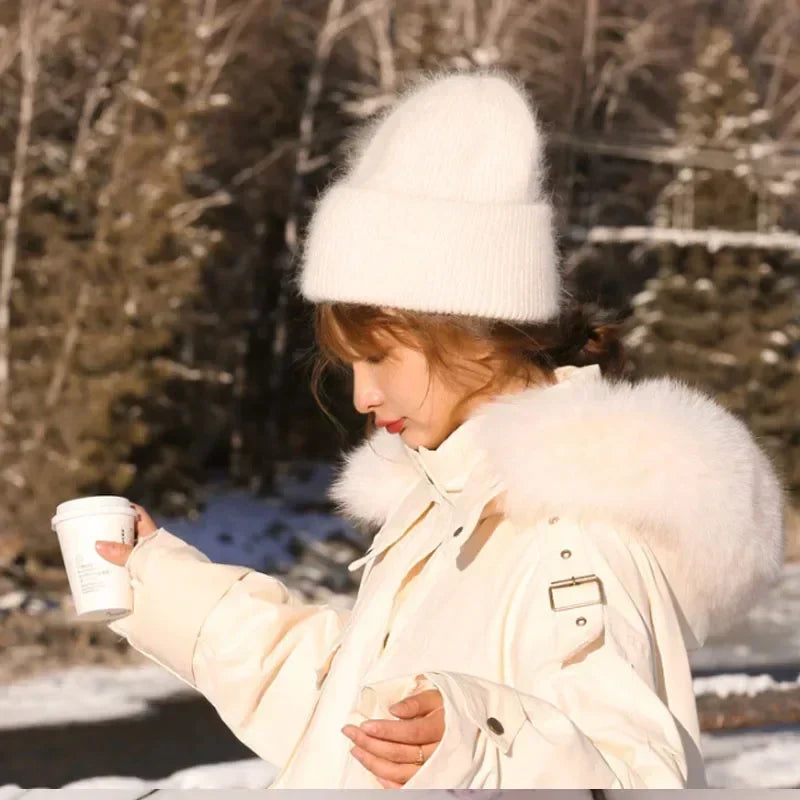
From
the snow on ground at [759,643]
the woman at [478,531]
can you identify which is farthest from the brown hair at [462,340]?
the snow on ground at [759,643]

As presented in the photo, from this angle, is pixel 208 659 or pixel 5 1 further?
pixel 5 1

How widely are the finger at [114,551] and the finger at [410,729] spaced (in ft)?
2.15

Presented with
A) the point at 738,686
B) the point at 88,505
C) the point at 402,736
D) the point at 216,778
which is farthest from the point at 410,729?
the point at 216,778

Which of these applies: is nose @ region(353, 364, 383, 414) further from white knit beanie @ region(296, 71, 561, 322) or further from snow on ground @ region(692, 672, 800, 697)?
snow on ground @ region(692, 672, 800, 697)

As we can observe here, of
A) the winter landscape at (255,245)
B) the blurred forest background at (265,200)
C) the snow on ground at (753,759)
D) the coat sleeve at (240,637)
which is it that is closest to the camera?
the coat sleeve at (240,637)

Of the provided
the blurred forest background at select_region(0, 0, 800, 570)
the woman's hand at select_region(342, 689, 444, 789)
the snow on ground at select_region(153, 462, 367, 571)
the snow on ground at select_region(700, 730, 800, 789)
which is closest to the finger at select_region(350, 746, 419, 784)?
the woman's hand at select_region(342, 689, 444, 789)

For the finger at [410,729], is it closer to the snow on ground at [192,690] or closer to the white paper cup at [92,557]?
the white paper cup at [92,557]

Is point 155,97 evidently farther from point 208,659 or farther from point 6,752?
point 208,659

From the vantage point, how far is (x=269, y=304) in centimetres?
683

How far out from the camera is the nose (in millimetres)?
1345

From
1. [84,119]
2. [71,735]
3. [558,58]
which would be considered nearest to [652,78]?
[558,58]

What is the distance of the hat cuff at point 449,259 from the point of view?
1351 mm

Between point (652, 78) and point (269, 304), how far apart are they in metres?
2.35

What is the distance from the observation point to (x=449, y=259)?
1.36 m
